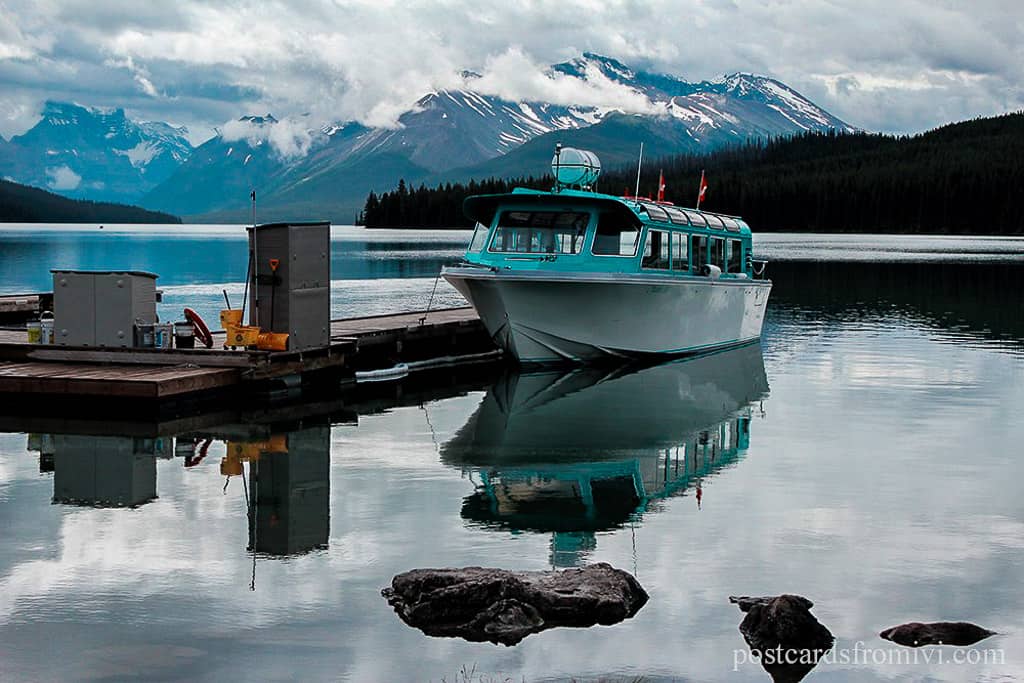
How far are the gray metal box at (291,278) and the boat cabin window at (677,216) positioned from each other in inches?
326

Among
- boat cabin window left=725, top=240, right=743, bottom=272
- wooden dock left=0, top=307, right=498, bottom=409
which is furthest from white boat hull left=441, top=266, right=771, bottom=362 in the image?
wooden dock left=0, top=307, right=498, bottom=409

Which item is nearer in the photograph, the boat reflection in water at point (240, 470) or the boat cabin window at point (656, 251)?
the boat reflection in water at point (240, 470)

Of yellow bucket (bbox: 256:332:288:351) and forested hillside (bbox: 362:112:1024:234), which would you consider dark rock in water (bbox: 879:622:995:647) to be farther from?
forested hillside (bbox: 362:112:1024:234)

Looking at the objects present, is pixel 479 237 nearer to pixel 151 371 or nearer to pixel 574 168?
pixel 574 168

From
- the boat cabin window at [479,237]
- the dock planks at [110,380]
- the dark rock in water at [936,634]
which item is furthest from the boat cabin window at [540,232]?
the dark rock in water at [936,634]

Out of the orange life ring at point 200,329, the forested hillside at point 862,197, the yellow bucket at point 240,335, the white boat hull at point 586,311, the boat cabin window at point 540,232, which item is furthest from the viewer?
the forested hillside at point 862,197

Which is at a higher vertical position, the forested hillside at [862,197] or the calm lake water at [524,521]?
the forested hillside at [862,197]

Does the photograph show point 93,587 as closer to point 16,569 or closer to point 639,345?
point 16,569

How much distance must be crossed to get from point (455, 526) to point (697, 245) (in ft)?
54.8

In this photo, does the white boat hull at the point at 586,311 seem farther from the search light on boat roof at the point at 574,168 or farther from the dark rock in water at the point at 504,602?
the dark rock in water at the point at 504,602

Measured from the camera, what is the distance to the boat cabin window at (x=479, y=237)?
27.7 meters

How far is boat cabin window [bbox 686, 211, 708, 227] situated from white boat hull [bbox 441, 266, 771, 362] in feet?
4.15

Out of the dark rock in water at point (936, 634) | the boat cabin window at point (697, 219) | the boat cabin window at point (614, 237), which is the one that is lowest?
the dark rock in water at point (936, 634)

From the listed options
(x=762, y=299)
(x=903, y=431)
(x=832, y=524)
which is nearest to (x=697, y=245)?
(x=762, y=299)
